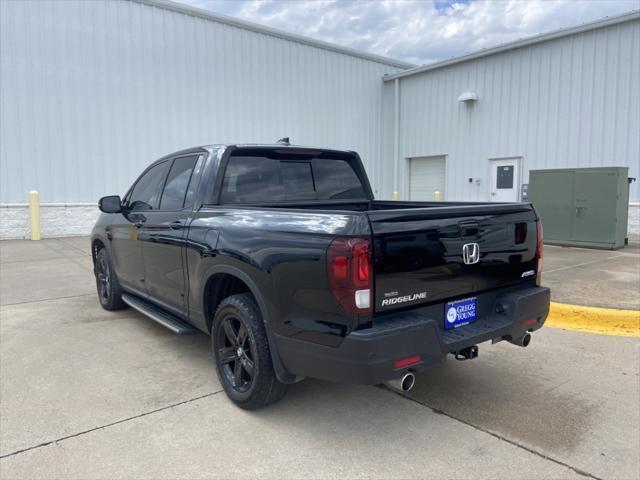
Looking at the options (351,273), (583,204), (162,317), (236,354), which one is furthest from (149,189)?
(583,204)

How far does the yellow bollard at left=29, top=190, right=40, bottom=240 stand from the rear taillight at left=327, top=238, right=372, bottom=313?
12872 millimetres

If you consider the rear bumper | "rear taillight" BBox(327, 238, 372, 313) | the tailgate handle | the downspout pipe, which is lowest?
the rear bumper

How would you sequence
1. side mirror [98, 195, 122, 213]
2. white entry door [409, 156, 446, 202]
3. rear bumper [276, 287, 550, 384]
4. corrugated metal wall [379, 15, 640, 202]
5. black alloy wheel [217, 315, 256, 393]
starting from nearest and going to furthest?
rear bumper [276, 287, 550, 384]
black alloy wheel [217, 315, 256, 393]
side mirror [98, 195, 122, 213]
corrugated metal wall [379, 15, 640, 202]
white entry door [409, 156, 446, 202]

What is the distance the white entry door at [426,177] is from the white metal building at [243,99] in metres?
0.09

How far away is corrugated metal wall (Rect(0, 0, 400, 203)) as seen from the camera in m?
12.8

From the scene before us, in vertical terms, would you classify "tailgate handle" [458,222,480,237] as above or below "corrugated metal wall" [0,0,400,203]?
below

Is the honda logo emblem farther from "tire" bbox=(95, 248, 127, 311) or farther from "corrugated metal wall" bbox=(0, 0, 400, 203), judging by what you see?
"corrugated metal wall" bbox=(0, 0, 400, 203)

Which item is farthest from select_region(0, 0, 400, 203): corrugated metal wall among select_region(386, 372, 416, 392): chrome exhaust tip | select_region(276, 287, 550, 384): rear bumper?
select_region(386, 372, 416, 392): chrome exhaust tip

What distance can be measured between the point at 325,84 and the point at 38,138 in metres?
9.88

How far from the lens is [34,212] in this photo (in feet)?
42.6

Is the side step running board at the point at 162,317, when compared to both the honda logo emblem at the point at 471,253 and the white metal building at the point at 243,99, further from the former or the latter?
the white metal building at the point at 243,99

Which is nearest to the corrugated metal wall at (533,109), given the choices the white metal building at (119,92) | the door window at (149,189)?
→ the white metal building at (119,92)

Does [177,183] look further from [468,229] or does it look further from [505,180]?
[505,180]

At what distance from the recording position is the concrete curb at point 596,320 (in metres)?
5.05
